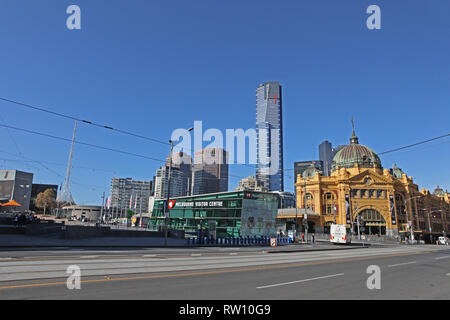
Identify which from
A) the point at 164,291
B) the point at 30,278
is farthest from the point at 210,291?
the point at 30,278

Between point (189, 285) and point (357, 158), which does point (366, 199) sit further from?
point (189, 285)

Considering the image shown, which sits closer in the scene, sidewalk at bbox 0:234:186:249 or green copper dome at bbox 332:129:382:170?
sidewalk at bbox 0:234:186:249

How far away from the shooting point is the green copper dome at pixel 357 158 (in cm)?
8312

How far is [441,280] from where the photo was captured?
444 inches

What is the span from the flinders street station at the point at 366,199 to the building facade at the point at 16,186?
111757 mm

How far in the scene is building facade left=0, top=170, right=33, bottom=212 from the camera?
116 m

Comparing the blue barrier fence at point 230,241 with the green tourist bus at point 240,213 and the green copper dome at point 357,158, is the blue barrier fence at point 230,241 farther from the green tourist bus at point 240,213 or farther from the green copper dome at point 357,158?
the green copper dome at point 357,158

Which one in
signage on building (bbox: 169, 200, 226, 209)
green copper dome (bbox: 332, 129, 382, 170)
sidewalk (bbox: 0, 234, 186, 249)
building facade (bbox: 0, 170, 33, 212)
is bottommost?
sidewalk (bbox: 0, 234, 186, 249)

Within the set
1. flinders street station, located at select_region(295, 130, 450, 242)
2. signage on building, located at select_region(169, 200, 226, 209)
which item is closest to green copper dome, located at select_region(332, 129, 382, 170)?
flinders street station, located at select_region(295, 130, 450, 242)

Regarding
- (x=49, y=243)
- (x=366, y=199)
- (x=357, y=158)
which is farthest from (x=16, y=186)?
(x=366, y=199)

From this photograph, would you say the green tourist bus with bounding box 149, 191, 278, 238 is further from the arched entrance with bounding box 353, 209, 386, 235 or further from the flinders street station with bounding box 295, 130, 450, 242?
the arched entrance with bounding box 353, 209, 386, 235

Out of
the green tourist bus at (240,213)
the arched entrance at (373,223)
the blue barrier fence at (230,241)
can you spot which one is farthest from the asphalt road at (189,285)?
the arched entrance at (373,223)

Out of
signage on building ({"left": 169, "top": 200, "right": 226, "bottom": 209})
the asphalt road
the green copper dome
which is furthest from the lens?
the green copper dome
